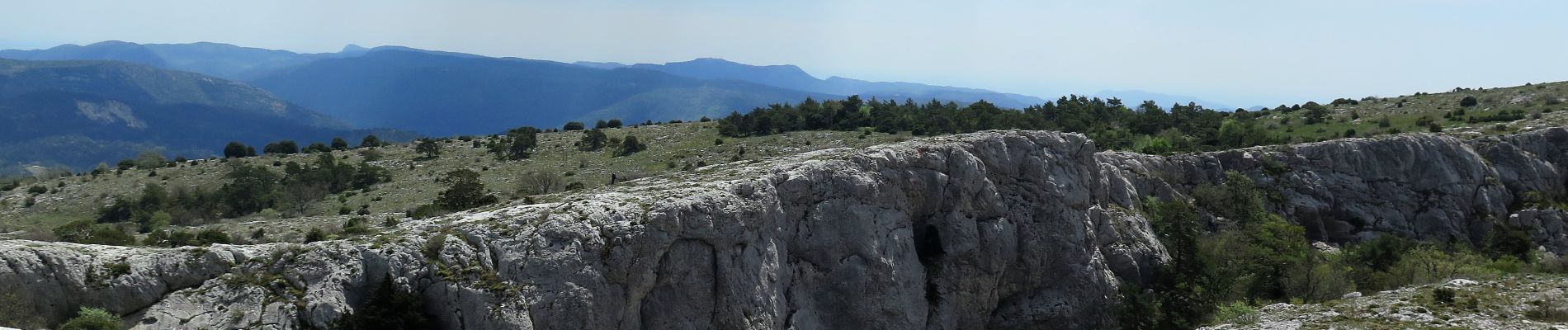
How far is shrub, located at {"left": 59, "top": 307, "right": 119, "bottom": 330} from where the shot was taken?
62.0 feet

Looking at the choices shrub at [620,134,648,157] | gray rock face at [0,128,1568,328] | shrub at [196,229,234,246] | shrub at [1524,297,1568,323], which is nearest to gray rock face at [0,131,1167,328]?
gray rock face at [0,128,1568,328]

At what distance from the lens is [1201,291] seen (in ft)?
120

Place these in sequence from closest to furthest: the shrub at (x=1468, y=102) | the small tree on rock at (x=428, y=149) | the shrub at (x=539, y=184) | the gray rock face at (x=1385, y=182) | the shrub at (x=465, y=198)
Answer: the shrub at (x=465, y=198) → the shrub at (x=539, y=184) → the gray rock face at (x=1385, y=182) → the small tree on rock at (x=428, y=149) → the shrub at (x=1468, y=102)

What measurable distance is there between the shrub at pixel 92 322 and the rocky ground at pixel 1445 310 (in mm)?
31972


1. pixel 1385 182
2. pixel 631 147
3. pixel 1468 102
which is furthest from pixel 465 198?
pixel 1468 102

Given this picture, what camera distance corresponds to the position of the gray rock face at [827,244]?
21.2 meters

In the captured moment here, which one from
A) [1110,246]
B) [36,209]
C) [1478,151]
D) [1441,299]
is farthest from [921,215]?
[36,209]

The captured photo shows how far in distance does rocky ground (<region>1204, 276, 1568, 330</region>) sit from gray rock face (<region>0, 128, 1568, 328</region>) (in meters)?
10.4

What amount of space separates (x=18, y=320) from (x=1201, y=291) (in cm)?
4137

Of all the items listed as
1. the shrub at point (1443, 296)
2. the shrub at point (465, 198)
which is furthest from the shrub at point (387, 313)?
the shrub at point (1443, 296)

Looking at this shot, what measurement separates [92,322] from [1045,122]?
5988 centimetres

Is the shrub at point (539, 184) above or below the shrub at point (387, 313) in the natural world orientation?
below

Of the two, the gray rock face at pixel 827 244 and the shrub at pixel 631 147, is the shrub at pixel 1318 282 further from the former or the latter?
the shrub at pixel 631 147

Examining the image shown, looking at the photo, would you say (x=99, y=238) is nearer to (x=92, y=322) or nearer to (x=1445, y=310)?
(x=92, y=322)
